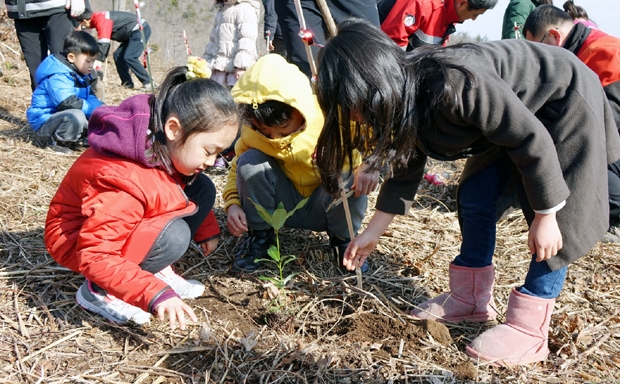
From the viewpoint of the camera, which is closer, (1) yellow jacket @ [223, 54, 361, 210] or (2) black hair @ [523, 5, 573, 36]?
(1) yellow jacket @ [223, 54, 361, 210]

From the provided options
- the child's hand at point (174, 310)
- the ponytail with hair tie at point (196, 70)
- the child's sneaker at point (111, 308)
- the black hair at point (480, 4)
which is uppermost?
the black hair at point (480, 4)

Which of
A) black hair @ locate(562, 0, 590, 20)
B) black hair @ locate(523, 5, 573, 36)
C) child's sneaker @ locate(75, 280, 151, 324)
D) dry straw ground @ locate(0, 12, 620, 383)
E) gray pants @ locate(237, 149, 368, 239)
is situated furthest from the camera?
black hair @ locate(562, 0, 590, 20)

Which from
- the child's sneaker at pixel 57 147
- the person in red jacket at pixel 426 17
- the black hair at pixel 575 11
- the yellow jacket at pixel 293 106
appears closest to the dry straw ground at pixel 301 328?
the yellow jacket at pixel 293 106

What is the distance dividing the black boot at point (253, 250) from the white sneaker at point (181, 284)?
0.77ft

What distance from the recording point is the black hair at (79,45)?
14.7ft

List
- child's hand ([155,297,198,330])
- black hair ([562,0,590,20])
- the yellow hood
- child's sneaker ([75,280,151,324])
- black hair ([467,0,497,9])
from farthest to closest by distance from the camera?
black hair ([562,0,590,20]) → black hair ([467,0,497,9]) → the yellow hood → child's sneaker ([75,280,151,324]) → child's hand ([155,297,198,330])

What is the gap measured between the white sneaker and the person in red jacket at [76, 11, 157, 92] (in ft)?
18.5

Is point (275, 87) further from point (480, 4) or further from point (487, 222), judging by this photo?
point (480, 4)

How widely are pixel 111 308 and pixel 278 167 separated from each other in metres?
0.98

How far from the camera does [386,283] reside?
2379 mm

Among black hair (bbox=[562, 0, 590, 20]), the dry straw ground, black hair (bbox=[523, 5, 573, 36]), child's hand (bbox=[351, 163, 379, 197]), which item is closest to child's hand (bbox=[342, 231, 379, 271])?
the dry straw ground

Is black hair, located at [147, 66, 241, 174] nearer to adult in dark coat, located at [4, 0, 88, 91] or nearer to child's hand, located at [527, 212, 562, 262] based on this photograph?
child's hand, located at [527, 212, 562, 262]

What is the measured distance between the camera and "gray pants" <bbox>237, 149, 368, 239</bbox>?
95.0 inches

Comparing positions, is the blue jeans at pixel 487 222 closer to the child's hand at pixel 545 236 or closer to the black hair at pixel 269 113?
the child's hand at pixel 545 236
